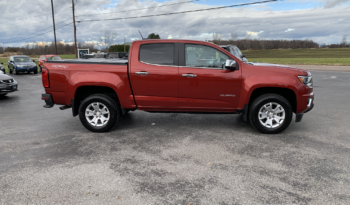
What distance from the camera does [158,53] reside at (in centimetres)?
539

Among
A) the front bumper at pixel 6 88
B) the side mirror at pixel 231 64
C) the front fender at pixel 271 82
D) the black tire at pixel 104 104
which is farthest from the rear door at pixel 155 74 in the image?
the front bumper at pixel 6 88

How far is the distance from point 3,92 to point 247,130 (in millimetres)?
9165

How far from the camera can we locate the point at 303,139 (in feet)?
16.6

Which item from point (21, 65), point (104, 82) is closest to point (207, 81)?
point (104, 82)

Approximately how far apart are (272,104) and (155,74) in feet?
8.04

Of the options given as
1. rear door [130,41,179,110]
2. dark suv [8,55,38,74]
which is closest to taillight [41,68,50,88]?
rear door [130,41,179,110]

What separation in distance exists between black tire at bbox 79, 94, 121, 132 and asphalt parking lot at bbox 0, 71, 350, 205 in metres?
0.19

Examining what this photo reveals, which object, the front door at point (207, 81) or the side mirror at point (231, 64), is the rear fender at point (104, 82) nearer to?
the front door at point (207, 81)

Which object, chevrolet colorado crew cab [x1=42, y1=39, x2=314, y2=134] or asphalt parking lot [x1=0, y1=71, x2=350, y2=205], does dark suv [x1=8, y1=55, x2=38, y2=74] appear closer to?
asphalt parking lot [x1=0, y1=71, x2=350, y2=205]

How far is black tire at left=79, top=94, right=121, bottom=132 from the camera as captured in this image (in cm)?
541

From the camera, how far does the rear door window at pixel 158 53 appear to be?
5.35 m

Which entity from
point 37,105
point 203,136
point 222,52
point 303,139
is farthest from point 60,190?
point 37,105

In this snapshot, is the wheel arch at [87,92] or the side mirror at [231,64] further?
the wheel arch at [87,92]

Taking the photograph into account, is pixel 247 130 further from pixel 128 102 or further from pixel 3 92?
pixel 3 92
